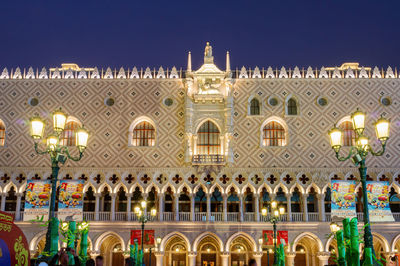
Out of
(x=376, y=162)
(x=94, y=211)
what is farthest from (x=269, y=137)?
(x=94, y=211)

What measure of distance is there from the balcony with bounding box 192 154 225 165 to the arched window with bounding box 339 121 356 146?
21.5 feet

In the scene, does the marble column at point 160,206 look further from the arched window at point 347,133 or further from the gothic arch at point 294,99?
the arched window at point 347,133

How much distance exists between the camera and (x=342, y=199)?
1908 centimetres

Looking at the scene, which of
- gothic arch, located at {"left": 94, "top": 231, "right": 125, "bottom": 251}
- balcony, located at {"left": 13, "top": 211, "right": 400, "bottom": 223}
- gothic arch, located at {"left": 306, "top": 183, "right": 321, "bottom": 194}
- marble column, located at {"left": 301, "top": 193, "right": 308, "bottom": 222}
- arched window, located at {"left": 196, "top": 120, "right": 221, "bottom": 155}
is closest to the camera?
gothic arch, located at {"left": 94, "top": 231, "right": 125, "bottom": 251}

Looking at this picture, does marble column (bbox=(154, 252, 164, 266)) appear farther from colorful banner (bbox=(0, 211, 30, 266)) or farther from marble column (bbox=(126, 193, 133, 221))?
colorful banner (bbox=(0, 211, 30, 266))

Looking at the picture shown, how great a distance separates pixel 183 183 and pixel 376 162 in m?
9.88

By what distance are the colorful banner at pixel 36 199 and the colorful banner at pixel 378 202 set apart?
15137 mm

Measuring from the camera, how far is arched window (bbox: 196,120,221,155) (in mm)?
21422

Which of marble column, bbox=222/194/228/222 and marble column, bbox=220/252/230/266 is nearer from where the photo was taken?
marble column, bbox=220/252/230/266

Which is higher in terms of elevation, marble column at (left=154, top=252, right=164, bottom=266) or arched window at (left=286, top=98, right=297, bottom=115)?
arched window at (left=286, top=98, right=297, bottom=115)

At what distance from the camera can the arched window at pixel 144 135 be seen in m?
21.8

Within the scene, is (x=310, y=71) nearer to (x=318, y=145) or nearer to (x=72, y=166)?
(x=318, y=145)

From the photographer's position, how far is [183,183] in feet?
68.0

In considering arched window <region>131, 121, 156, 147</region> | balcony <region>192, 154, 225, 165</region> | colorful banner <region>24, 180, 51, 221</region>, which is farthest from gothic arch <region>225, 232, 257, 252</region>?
colorful banner <region>24, 180, 51, 221</region>
